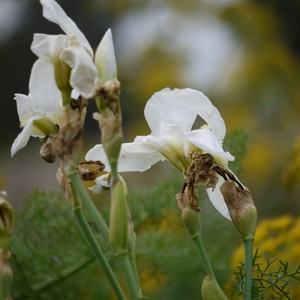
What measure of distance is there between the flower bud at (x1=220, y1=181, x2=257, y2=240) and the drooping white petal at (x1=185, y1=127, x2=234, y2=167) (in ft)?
0.07

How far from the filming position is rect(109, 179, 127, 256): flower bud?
43cm

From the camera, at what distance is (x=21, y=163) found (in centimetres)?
369

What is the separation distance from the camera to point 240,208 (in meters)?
0.51

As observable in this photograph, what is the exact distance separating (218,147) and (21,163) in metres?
3.26

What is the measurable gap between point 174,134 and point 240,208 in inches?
2.8

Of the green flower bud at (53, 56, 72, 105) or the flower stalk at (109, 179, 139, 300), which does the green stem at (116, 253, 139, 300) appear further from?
the green flower bud at (53, 56, 72, 105)

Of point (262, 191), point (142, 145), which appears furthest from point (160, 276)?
point (262, 191)

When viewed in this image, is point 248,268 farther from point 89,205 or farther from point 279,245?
point 279,245

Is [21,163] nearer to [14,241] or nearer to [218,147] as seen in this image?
[14,241]

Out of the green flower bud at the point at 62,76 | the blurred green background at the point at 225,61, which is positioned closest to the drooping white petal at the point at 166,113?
the green flower bud at the point at 62,76

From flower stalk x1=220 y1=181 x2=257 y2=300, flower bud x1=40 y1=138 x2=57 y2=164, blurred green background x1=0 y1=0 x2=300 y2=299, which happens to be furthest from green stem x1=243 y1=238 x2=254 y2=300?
blurred green background x1=0 y1=0 x2=300 y2=299

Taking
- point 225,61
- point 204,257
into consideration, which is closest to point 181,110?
point 204,257

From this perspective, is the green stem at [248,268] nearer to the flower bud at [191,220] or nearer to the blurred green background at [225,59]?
the flower bud at [191,220]

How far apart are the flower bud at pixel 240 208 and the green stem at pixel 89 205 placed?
0.35 feet
